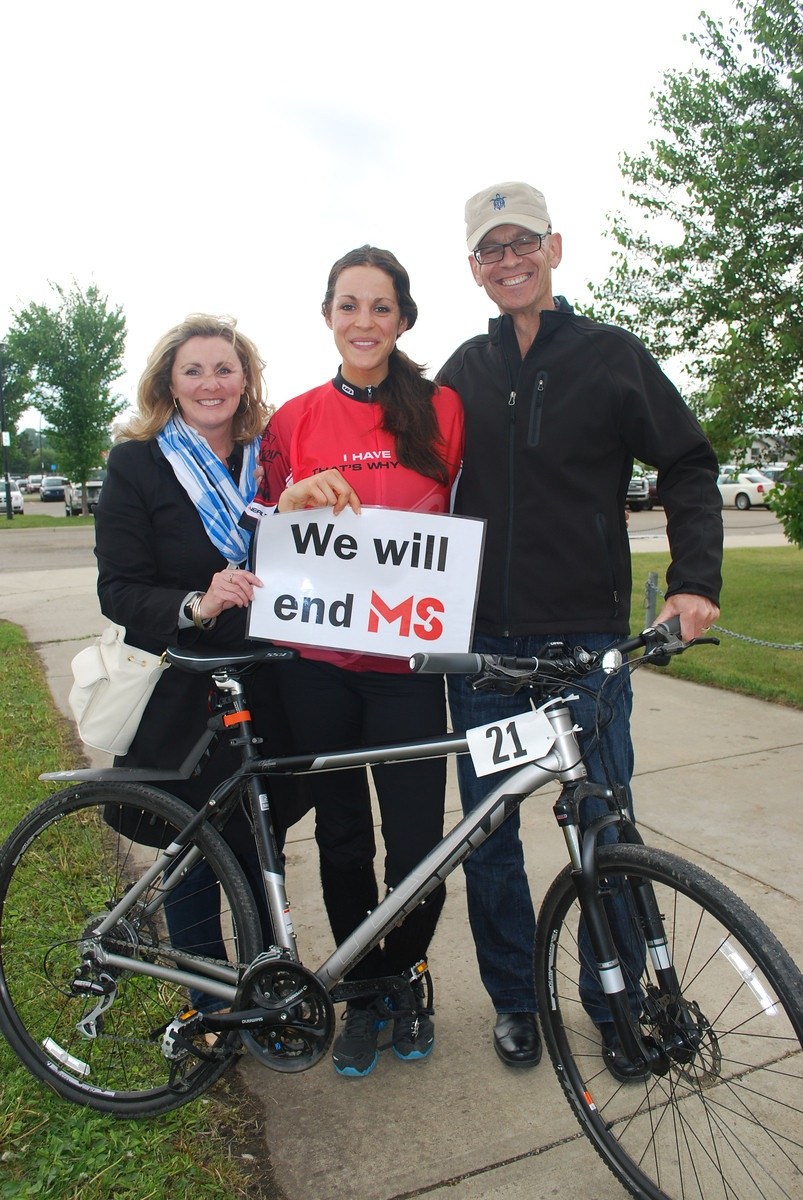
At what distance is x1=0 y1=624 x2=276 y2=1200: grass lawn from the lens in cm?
224

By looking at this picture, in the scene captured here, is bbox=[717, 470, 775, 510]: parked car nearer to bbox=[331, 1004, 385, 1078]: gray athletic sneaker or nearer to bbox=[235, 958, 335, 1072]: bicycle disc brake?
bbox=[331, 1004, 385, 1078]: gray athletic sneaker

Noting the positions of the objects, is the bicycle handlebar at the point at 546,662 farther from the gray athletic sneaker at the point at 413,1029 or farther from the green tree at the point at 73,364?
the green tree at the point at 73,364

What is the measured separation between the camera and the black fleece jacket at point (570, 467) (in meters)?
2.53

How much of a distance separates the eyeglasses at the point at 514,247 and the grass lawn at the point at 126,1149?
2.40m

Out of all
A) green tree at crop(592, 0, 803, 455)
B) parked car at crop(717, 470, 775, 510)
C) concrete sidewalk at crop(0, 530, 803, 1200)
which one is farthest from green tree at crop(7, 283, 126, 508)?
concrete sidewalk at crop(0, 530, 803, 1200)

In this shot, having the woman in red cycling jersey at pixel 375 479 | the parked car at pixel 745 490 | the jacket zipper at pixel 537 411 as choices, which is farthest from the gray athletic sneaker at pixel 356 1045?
the parked car at pixel 745 490

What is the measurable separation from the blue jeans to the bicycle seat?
0.52 m

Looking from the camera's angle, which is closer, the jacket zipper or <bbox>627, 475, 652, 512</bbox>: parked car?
the jacket zipper

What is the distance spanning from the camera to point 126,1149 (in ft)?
7.91

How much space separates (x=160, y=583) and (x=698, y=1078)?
1.85 m

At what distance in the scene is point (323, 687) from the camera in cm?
260

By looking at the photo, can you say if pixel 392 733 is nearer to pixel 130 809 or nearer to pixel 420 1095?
pixel 130 809

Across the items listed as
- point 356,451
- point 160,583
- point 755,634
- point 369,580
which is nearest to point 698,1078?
point 369,580

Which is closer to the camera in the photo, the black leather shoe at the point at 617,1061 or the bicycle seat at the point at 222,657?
the black leather shoe at the point at 617,1061
